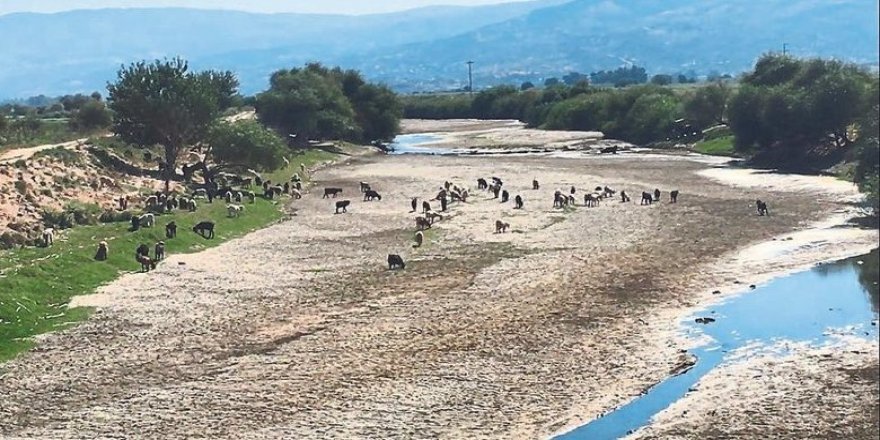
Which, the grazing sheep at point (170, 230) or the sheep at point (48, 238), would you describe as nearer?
the sheep at point (48, 238)

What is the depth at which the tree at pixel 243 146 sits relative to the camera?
180 feet

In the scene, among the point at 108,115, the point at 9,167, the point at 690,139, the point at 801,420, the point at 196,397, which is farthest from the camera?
the point at 690,139

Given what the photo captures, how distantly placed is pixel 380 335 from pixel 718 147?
59.8 metres

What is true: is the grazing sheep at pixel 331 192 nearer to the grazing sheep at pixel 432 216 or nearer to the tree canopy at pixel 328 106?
the grazing sheep at pixel 432 216

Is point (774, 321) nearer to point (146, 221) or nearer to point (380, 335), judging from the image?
point (380, 335)

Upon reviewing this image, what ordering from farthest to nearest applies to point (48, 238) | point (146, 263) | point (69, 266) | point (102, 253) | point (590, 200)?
point (590, 200)
point (48, 238)
point (146, 263)
point (102, 253)
point (69, 266)

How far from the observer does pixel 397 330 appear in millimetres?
24000

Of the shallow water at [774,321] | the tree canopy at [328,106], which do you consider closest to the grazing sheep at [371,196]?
the shallow water at [774,321]

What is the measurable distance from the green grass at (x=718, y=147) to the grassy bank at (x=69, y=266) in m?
41.8

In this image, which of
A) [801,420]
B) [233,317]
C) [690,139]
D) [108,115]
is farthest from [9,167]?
[690,139]

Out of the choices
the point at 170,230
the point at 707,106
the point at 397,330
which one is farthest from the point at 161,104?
the point at 707,106

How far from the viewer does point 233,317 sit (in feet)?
84.1

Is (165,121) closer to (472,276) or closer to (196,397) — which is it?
(472,276)

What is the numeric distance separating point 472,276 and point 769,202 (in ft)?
69.0
